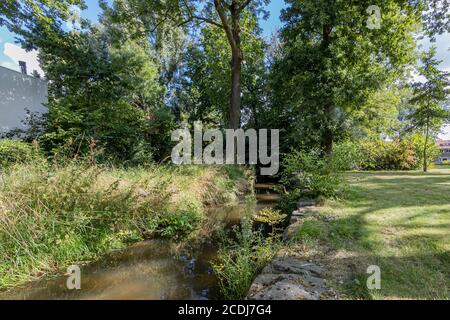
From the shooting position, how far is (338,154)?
555 centimetres

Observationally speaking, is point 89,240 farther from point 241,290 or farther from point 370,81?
point 370,81

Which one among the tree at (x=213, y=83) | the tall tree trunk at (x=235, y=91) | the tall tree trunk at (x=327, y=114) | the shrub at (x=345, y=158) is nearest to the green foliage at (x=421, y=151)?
the tall tree trunk at (x=327, y=114)

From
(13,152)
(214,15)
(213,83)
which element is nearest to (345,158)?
(13,152)

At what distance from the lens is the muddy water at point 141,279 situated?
2893mm

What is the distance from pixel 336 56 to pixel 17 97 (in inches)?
464

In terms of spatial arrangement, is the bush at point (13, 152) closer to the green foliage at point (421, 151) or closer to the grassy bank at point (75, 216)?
the grassy bank at point (75, 216)

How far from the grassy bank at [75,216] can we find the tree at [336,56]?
757cm

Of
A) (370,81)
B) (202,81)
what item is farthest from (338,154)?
(202,81)
